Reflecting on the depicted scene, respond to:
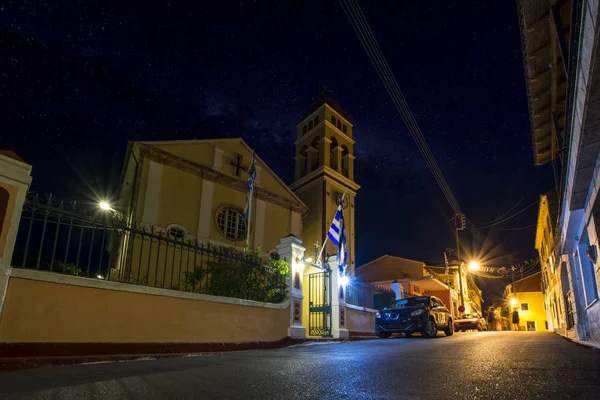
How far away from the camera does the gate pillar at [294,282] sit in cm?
1052

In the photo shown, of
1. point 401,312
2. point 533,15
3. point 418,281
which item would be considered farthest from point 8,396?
point 418,281

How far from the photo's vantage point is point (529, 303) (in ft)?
174

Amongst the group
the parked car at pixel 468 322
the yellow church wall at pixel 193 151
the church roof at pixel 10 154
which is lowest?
the parked car at pixel 468 322

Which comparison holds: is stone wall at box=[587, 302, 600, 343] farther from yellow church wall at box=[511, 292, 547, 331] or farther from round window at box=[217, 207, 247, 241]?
yellow church wall at box=[511, 292, 547, 331]

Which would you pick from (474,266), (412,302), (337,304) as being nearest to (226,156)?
(337,304)

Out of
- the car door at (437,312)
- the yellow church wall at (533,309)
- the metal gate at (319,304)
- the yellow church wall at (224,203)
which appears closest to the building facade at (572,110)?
the car door at (437,312)

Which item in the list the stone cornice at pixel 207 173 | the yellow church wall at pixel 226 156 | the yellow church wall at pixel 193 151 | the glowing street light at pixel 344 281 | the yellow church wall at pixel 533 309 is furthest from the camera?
the yellow church wall at pixel 533 309

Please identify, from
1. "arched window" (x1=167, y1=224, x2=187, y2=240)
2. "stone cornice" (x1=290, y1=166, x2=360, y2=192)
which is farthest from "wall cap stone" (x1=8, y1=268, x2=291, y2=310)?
"stone cornice" (x1=290, y1=166, x2=360, y2=192)

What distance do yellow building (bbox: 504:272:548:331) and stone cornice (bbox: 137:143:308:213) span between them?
4451 centimetres

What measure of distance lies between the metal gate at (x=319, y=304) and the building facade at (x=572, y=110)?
763cm

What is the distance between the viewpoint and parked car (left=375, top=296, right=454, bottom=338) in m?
13.2

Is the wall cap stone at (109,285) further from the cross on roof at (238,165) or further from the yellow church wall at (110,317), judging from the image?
the cross on roof at (238,165)

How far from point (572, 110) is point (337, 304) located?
9.40 m

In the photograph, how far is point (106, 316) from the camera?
6.23 m
